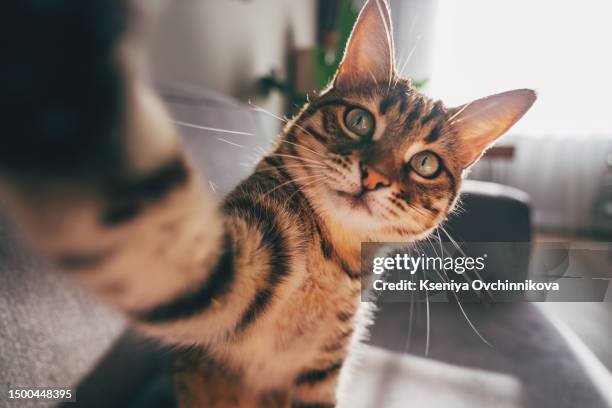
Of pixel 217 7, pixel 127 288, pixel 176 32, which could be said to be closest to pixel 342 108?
pixel 127 288

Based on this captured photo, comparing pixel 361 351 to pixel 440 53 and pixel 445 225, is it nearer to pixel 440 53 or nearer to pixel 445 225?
pixel 445 225

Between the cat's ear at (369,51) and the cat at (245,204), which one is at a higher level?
the cat's ear at (369,51)

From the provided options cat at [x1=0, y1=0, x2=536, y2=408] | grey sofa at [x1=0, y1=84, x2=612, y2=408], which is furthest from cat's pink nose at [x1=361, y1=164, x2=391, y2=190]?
grey sofa at [x1=0, y1=84, x2=612, y2=408]

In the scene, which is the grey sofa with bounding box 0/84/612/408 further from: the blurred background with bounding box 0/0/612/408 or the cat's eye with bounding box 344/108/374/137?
the cat's eye with bounding box 344/108/374/137

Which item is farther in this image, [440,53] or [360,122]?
[440,53]

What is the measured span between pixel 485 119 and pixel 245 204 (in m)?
0.20

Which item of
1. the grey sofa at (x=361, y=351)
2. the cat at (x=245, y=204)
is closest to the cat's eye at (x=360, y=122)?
the cat at (x=245, y=204)

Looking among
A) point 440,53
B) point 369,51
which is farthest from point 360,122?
point 440,53

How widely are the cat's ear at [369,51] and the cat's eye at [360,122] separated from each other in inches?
0.9

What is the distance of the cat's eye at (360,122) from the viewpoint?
30 cm

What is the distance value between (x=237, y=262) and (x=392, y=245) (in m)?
0.17

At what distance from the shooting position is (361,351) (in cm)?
47

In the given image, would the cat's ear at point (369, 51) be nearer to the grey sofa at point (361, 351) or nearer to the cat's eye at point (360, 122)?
the cat's eye at point (360, 122)

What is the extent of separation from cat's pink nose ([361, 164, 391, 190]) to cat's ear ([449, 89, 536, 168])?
0.26 feet
